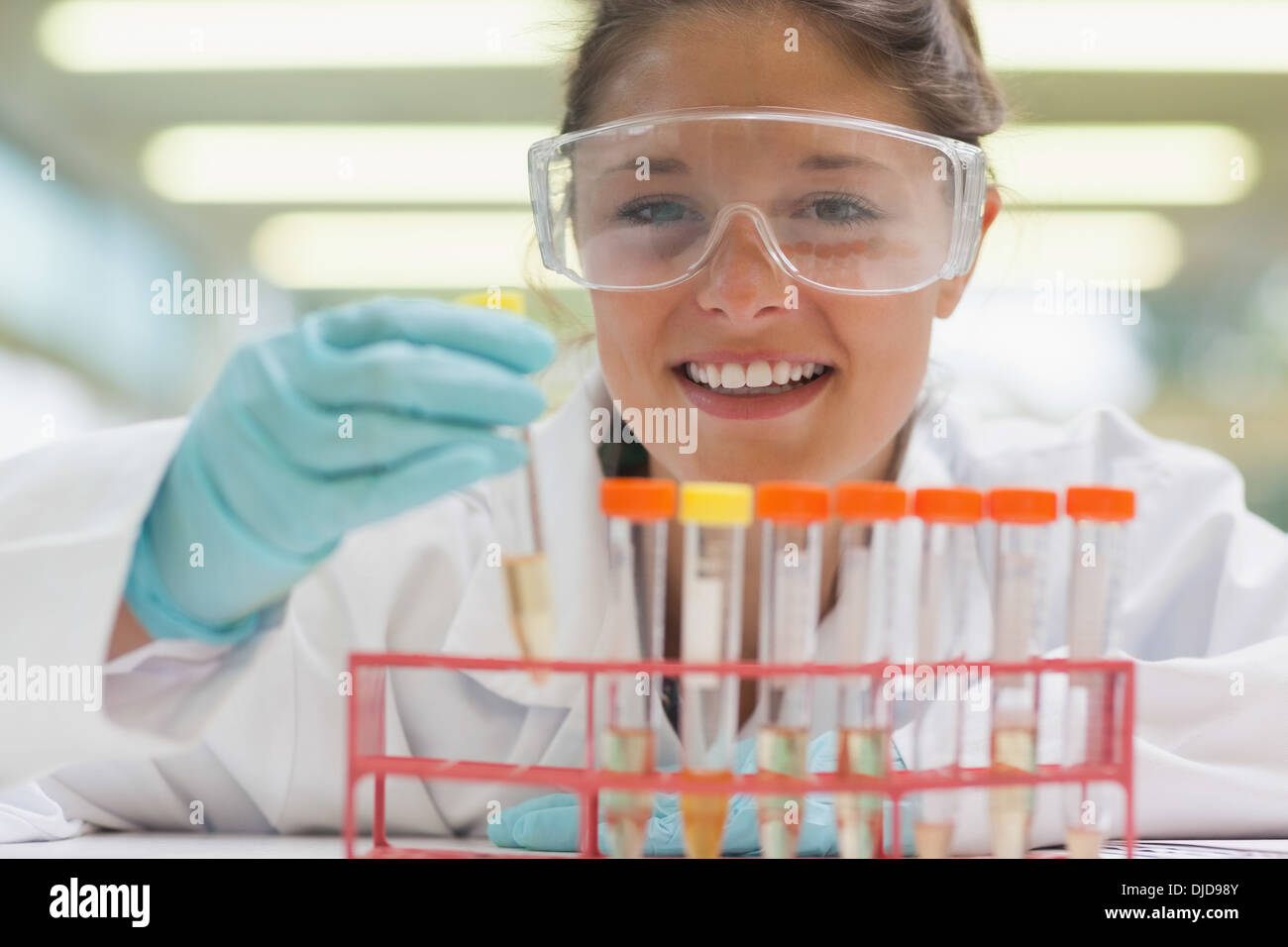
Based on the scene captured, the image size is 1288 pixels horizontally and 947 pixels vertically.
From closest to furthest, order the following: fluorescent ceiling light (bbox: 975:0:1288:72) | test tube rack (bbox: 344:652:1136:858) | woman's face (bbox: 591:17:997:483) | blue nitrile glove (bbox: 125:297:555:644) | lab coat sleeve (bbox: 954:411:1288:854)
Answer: test tube rack (bbox: 344:652:1136:858)
blue nitrile glove (bbox: 125:297:555:644)
lab coat sleeve (bbox: 954:411:1288:854)
woman's face (bbox: 591:17:997:483)
fluorescent ceiling light (bbox: 975:0:1288:72)

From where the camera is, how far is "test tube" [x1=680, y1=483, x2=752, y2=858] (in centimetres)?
79

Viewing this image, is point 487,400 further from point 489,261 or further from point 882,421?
point 489,261

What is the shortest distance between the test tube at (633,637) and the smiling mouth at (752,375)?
0.37 metres

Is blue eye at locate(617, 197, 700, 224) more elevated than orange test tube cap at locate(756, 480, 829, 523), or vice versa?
blue eye at locate(617, 197, 700, 224)

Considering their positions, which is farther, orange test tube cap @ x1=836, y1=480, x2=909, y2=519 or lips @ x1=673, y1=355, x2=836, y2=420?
lips @ x1=673, y1=355, x2=836, y2=420

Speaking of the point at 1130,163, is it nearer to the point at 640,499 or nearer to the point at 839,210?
the point at 839,210

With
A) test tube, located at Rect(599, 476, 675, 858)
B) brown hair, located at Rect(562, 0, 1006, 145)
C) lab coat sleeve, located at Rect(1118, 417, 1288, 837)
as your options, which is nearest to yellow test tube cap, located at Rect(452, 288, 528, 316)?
test tube, located at Rect(599, 476, 675, 858)

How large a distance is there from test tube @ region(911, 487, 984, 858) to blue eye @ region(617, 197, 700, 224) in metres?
0.46

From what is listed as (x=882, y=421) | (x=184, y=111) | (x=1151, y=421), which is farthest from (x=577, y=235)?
(x=1151, y=421)

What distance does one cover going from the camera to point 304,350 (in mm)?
915

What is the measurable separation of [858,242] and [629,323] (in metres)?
0.26

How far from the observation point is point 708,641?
82 centimetres

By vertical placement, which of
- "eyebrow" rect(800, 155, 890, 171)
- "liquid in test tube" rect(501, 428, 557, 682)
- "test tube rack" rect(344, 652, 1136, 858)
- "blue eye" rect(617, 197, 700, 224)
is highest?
"eyebrow" rect(800, 155, 890, 171)

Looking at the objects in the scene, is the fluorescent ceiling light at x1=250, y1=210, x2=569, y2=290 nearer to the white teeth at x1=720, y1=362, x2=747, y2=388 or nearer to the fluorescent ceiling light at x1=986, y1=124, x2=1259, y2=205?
the white teeth at x1=720, y1=362, x2=747, y2=388
